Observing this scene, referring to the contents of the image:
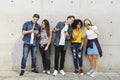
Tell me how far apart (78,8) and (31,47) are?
1917mm

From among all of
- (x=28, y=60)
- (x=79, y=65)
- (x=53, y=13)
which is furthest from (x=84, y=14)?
(x=28, y=60)

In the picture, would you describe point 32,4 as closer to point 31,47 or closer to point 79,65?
point 31,47

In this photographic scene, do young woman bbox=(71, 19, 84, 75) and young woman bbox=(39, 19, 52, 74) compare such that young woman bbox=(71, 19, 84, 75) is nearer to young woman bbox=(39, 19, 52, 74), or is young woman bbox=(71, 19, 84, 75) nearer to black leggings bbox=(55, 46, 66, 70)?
black leggings bbox=(55, 46, 66, 70)

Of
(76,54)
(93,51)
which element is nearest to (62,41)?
(76,54)

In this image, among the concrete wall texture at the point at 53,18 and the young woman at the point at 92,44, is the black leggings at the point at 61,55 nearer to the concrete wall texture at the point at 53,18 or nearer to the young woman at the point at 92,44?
the concrete wall texture at the point at 53,18

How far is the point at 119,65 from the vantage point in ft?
30.1

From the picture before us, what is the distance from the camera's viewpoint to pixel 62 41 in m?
8.63

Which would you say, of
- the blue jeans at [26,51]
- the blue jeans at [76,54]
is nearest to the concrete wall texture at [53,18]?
the blue jeans at [76,54]

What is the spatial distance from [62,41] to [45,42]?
515 millimetres

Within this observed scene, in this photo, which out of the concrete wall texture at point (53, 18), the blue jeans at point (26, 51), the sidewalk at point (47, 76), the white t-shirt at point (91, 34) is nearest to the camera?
the sidewalk at point (47, 76)

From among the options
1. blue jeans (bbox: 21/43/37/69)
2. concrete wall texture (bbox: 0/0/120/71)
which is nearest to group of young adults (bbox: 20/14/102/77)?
blue jeans (bbox: 21/43/37/69)

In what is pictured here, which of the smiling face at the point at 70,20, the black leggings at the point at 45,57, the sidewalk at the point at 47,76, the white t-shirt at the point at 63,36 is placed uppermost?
the smiling face at the point at 70,20

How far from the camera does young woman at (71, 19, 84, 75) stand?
873 cm

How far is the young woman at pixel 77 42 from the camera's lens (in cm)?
873
